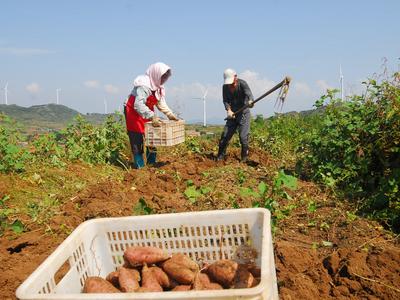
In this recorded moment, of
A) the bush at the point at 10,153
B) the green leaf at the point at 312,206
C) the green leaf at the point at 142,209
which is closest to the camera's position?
the green leaf at the point at 142,209

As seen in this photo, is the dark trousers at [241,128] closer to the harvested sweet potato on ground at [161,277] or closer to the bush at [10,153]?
the bush at [10,153]

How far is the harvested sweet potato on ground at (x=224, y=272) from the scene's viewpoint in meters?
2.13

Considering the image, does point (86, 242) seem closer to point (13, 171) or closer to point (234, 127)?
point (13, 171)

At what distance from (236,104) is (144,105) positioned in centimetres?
194

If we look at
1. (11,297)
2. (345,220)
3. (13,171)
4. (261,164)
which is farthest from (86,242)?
(261,164)

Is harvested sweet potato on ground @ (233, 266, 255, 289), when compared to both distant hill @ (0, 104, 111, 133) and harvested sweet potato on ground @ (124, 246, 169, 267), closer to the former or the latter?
harvested sweet potato on ground @ (124, 246, 169, 267)

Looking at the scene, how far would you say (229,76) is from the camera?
24.6 feet

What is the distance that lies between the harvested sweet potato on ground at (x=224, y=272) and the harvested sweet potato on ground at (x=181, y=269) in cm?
11

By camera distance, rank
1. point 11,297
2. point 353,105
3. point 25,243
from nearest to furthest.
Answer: point 11,297
point 25,243
point 353,105

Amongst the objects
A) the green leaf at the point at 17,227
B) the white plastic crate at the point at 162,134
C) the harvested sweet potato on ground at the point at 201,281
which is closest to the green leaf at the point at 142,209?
the green leaf at the point at 17,227

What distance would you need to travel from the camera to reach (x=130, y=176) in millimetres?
6359

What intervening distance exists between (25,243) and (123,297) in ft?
8.17

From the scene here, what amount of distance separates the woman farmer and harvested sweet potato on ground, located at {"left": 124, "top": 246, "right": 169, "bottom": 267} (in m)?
4.37

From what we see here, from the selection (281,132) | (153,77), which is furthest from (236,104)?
(281,132)
